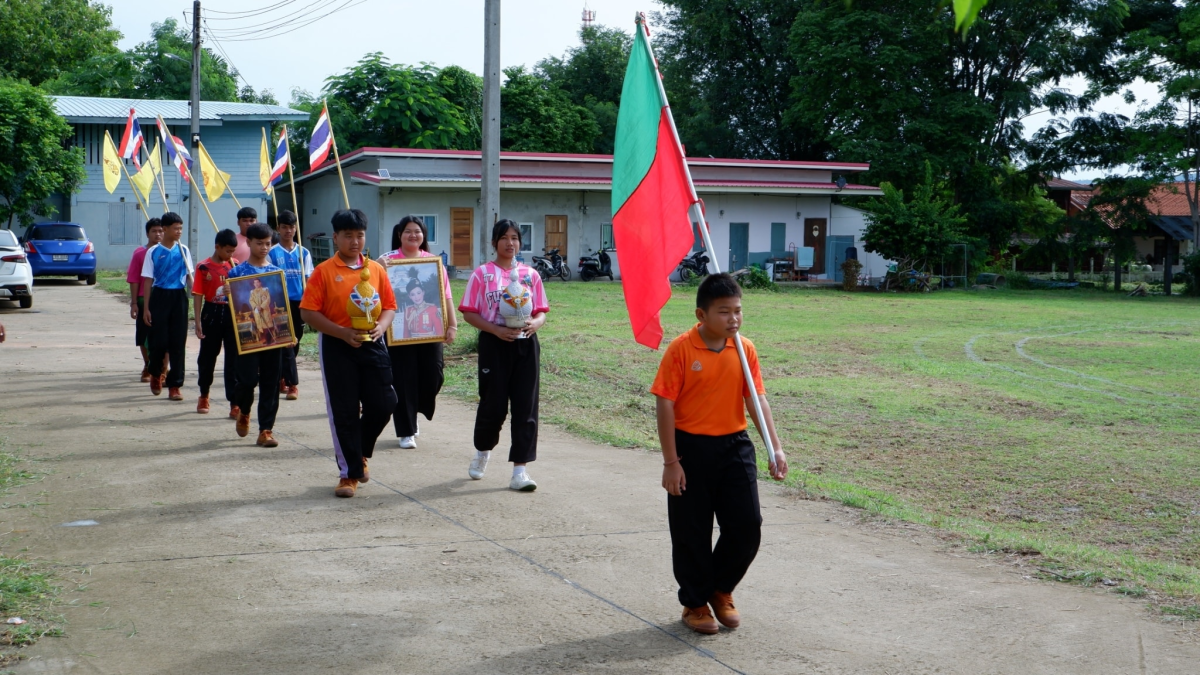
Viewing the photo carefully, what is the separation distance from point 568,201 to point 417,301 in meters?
30.2

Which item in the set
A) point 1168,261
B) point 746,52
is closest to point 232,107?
point 746,52

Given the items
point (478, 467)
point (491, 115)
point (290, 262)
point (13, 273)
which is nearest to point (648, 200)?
point (478, 467)

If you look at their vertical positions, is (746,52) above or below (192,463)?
above

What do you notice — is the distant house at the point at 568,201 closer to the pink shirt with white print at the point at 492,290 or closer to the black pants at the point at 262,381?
the black pants at the point at 262,381

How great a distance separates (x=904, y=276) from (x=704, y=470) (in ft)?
111

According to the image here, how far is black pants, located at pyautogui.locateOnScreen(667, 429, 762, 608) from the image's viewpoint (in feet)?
15.0

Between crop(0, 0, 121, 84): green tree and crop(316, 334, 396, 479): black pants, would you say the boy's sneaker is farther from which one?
crop(0, 0, 121, 84): green tree

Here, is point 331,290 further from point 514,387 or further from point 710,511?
point 710,511

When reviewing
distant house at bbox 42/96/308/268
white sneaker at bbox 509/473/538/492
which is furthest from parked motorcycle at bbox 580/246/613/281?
white sneaker at bbox 509/473/538/492

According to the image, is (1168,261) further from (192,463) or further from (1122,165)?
(192,463)

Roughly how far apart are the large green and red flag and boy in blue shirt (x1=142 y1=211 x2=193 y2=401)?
6.76 metres

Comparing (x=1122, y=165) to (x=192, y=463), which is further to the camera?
(x=1122, y=165)

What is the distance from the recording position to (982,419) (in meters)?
11.4

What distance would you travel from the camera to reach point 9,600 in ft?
15.4
